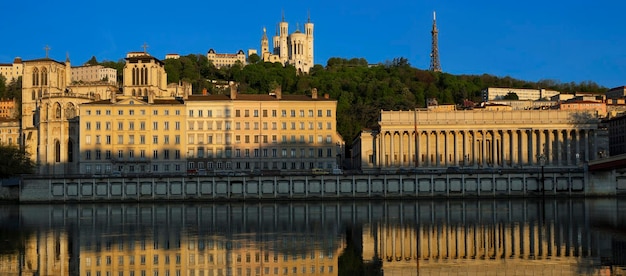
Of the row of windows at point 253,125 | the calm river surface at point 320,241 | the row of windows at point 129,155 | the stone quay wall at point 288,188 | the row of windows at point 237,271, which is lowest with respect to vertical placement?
the row of windows at point 237,271

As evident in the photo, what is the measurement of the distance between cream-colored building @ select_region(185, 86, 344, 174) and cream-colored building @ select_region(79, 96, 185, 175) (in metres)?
1.85

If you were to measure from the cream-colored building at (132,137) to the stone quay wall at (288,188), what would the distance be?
13482 millimetres

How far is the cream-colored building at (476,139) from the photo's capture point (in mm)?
113312

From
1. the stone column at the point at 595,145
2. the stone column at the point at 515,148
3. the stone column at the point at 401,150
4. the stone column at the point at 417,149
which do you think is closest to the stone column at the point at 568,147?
the stone column at the point at 595,145

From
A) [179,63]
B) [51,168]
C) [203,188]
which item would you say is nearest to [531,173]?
[203,188]

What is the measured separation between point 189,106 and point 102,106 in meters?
10.0

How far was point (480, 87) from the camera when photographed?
198125mm

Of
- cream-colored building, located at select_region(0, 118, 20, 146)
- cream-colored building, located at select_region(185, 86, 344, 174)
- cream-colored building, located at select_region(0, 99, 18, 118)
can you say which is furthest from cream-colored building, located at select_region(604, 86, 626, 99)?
cream-colored building, located at select_region(0, 99, 18, 118)

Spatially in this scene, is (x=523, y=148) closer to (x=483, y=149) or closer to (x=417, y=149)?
(x=483, y=149)

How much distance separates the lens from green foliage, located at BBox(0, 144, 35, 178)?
94.5 meters

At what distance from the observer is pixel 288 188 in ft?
296

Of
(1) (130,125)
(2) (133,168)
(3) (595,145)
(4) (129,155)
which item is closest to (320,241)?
(2) (133,168)

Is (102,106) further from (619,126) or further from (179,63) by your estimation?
(179,63)

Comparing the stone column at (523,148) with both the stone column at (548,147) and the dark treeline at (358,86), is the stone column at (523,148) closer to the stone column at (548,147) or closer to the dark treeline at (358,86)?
the stone column at (548,147)
